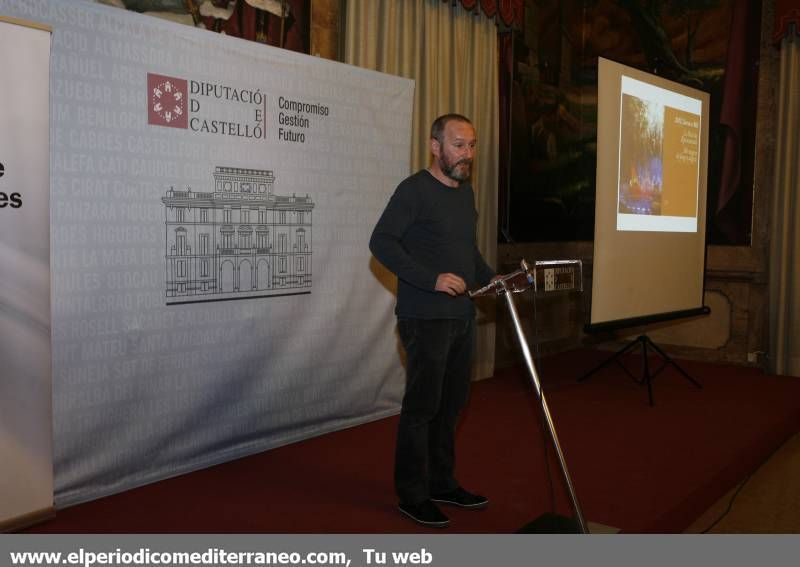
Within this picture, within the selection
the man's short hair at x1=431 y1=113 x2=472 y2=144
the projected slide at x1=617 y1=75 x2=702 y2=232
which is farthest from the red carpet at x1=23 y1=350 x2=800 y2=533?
the man's short hair at x1=431 y1=113 x2=472 y2=144

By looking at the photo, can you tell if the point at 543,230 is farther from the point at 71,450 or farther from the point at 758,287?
the point at 71,450

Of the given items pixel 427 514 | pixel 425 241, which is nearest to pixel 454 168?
pixel 425 241

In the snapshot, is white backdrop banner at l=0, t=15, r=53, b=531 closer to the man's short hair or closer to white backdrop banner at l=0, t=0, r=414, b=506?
white backdrop banner at l=0, t=0, r=414, b=506

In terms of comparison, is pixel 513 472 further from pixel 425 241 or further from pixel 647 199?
pixel 647 199

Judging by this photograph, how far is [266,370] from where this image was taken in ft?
13.5

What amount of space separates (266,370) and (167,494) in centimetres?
87

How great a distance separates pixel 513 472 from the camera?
3.88 m

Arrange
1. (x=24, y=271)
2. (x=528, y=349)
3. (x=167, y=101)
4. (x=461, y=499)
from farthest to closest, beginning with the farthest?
(x=167, y=101), (x=461, y=499), (x=24, y=271), (x=528, y=349)

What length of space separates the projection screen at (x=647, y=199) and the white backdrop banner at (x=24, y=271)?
129 inches

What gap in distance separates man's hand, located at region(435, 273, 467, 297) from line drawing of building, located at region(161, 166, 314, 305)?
1.40 metres

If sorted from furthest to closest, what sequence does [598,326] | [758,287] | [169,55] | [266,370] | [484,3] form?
[758,287] < [484,3] < [598,326] < [266,370] < [169,55]

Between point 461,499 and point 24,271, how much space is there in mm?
1880

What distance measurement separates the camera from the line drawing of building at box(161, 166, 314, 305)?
3668 mm

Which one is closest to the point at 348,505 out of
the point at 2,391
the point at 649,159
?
the point at 2,391
